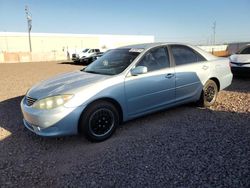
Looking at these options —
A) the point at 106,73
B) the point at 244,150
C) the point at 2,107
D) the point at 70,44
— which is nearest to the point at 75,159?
the point at 106,73

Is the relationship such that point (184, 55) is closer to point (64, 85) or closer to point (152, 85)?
point (152, 85)

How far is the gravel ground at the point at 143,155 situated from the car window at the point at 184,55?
1.14m

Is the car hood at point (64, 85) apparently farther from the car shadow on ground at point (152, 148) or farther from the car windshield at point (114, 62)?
the car shadow on ground at point (152, 148)

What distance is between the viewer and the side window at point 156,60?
4.53m

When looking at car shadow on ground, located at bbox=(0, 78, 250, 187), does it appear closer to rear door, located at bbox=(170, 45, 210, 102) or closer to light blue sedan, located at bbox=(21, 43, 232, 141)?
light blue sedan, located at bbox=(21, 43, 232, 141)

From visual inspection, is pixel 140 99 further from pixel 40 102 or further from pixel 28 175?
pixel 28 175

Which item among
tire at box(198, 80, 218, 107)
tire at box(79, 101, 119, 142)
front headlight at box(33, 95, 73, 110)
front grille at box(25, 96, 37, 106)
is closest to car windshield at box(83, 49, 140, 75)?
tire at box(79, 101, 119, 142)

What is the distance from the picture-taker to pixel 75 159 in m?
3.50

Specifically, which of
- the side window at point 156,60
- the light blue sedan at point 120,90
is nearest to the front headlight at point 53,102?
the light blue sedan at point 120,90

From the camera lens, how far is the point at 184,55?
517 cm

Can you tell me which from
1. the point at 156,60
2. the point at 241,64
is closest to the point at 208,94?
the point at 156,60

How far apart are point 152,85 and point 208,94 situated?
1.82m

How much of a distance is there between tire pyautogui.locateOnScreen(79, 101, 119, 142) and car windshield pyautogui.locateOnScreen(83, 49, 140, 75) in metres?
0.71

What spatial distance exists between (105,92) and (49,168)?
1.39 metres
